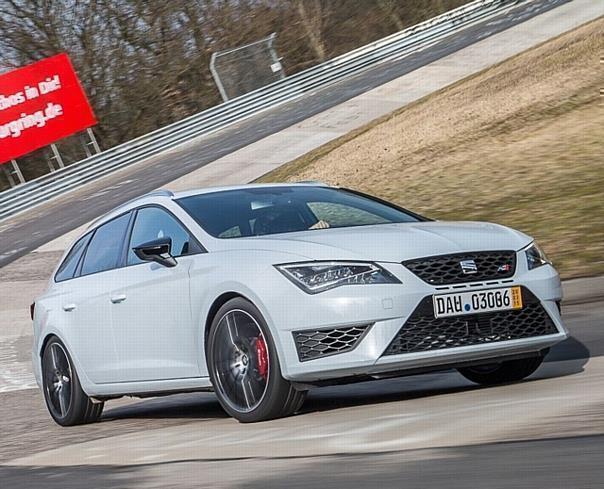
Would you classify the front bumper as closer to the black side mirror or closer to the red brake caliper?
the red brake caliper

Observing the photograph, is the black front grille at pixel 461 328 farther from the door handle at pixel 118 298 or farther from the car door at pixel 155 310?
the door handle at pixel 118 298

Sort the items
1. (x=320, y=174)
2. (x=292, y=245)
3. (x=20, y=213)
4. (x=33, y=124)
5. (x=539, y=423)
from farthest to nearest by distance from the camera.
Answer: (x=33, y=124), (x=20, y=213), (x=320, y=174), (x=292, y=245), (x=539, y=423)

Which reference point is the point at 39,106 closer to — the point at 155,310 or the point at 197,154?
the point at 197,154

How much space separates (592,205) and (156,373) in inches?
342

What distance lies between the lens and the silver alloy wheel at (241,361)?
723 centimetres

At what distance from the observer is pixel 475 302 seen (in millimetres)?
7055

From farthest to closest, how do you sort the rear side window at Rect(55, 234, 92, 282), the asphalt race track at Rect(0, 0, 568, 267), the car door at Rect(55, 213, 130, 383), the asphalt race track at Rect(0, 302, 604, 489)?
the asphalt race track at Rect(0, 0, 568, 267)
the rear side window at Rect(55, 234, 92, 282)
the car door at Rect(55, 213, 130, 383)
the asphalt race track at Rect(0, 302, 604, 489)

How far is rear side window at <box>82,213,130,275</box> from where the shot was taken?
29.5 feet

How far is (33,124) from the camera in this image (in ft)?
120

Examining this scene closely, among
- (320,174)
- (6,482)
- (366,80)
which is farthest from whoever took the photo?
(366,80)

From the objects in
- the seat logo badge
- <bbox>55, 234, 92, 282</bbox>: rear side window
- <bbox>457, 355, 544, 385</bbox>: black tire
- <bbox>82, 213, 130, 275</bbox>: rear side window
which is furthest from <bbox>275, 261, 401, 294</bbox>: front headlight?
<bbox>55, 234, 92, 282</bbox>: rear side window

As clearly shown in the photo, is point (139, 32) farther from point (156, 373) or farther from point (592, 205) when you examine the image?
point (156, 373)

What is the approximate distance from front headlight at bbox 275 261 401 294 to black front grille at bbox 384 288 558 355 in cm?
26

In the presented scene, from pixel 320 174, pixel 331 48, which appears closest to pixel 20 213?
pixel 320 174
